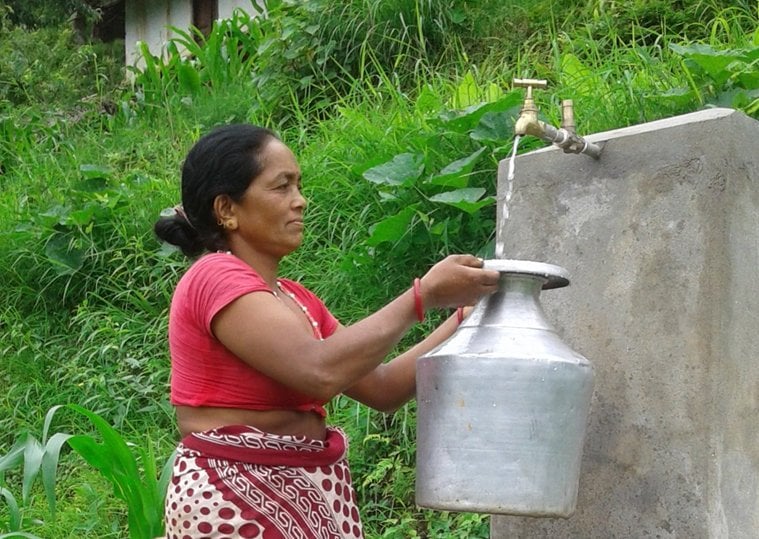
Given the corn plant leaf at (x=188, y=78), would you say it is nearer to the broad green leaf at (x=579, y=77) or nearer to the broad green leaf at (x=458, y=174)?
the broad green leaf at (x=579, y=77)

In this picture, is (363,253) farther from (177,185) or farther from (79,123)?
(79,123)

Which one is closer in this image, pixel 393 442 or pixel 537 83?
pixel 537 83

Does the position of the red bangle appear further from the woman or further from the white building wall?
the white building wall

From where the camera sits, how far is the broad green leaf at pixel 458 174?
3936 millimetres

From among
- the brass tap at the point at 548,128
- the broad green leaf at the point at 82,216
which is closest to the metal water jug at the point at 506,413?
the brass tap at the point at 548,128

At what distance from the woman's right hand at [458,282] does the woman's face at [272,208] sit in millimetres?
338

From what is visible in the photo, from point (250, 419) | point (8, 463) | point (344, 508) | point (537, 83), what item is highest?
point (537, 83)

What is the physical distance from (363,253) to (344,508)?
6.63 feet

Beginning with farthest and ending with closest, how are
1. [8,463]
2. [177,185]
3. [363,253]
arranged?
[177,185], [363,253], [8,463]

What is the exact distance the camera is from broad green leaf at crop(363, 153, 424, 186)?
4.11 metres

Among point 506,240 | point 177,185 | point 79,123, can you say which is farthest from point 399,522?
point 79,123

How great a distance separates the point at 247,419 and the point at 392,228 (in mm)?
1864

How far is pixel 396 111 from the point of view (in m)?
4.87

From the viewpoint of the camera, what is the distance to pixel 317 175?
189 inches
